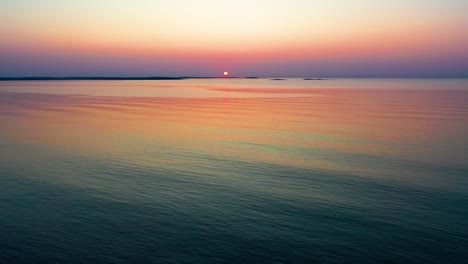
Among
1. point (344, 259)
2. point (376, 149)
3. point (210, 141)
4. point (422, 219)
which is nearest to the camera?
point (344, 259)

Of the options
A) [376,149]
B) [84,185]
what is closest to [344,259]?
[84,185]

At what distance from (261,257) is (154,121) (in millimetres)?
37593

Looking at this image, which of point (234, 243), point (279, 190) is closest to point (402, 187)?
point (279, 190)

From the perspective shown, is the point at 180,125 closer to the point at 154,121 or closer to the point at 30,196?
the point at 154,121

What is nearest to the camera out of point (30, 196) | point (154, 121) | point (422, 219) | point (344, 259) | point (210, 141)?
point (344, 259)

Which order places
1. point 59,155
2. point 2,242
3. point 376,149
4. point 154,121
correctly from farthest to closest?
point 154,121 → point 376,149 → point 59,155 → point 2,242

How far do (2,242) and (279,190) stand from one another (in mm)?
10469

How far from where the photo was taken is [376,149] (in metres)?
28.5

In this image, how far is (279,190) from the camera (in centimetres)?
1812

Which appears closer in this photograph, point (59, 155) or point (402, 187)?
point (402, 187)

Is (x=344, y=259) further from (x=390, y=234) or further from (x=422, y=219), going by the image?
(x=422, y=219)

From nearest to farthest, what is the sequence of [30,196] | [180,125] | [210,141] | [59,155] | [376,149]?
[30,196], [59,155], [376,149], [210,141], [180,125]

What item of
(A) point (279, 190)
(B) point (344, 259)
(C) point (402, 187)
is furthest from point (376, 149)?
(B) point (344, 259)

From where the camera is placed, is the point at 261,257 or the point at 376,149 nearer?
the point at 261,257
